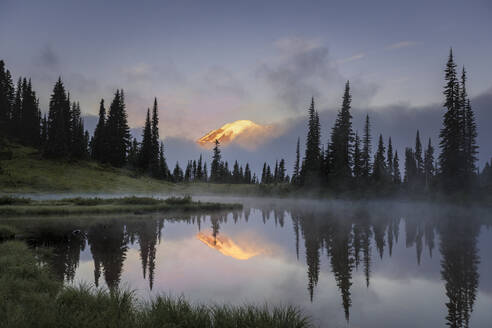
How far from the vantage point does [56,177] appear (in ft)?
181

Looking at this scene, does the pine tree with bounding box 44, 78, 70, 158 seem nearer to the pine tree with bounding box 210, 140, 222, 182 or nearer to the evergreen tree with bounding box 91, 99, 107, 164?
the evergreen tree with bounding box 91, 99, 107, 164

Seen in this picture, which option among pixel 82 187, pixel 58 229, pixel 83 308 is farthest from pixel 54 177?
pixel 83 308

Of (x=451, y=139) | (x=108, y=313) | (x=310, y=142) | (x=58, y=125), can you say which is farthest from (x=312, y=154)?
(x=108, y=313)

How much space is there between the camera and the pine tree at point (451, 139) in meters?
47.8

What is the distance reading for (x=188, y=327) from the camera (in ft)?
20.7

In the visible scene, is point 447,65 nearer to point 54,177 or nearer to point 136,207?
point 136,207

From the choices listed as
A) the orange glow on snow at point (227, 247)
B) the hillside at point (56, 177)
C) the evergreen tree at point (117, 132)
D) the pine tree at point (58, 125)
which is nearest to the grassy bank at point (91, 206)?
the hillside at point (56, 177)

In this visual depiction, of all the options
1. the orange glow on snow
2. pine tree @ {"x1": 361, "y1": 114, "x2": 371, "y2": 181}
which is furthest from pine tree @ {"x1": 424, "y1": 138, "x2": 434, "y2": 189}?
the orange glow on snow

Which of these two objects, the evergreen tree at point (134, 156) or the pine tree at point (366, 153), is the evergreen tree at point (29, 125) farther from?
the pine tree at point (366, 153)

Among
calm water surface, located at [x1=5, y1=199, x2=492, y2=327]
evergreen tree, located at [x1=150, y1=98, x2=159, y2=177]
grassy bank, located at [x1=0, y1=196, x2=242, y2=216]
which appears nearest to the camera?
calm water surface, located at [x1=5, y1=199, x2=492, y2=327]

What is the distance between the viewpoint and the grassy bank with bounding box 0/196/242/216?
104 feet

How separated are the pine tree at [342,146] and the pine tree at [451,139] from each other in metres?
21.1

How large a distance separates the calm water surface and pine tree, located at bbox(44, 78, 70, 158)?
49062 millimetres

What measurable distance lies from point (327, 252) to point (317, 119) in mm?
70758
